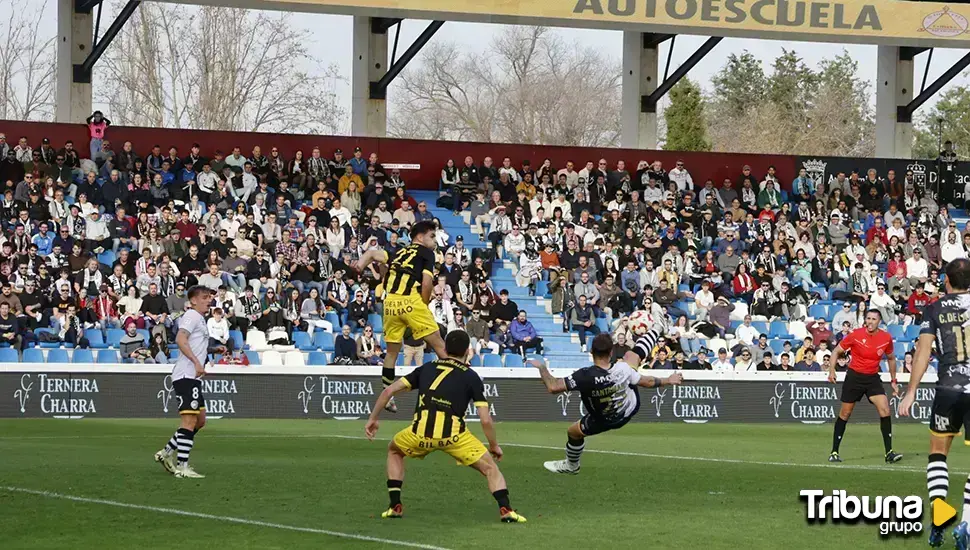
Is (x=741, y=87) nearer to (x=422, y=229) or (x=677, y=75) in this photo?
(x=677, y=75)

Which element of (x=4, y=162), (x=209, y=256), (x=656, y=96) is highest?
(x=656, y=96)

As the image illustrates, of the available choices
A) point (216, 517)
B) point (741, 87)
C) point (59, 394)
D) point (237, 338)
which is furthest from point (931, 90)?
point (741, 87)

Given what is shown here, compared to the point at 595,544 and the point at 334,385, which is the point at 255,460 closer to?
the point at 595,544

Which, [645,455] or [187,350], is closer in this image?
[187,350]

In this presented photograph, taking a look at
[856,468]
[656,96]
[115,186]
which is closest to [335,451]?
[856,468]

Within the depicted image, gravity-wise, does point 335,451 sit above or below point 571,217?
below

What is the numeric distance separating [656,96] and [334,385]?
16567mm

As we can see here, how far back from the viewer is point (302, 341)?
28344mm

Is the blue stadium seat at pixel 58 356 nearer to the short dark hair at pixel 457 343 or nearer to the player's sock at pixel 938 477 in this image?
the short dark hair at pixel 457 343

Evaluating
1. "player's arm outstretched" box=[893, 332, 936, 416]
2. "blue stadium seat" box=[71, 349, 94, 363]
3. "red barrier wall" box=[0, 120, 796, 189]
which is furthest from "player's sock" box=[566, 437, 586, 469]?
"red barrier wall" box=[0, 120, 796, 189]

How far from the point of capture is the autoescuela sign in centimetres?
2392

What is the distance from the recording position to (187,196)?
106ft

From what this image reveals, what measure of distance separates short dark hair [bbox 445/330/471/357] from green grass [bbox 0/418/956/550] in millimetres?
1342

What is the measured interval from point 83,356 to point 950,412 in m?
19.2
